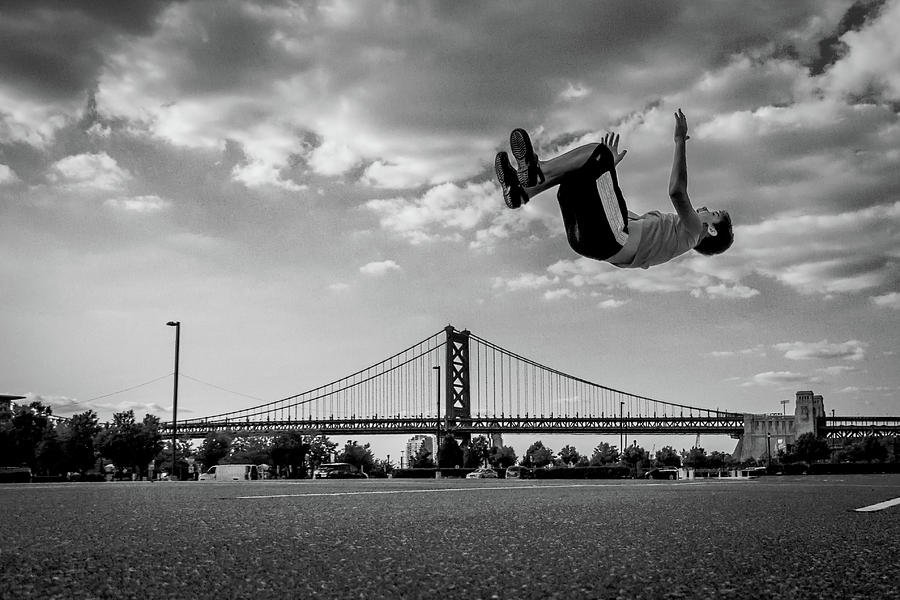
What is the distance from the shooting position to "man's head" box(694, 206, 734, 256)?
5020 millimetres

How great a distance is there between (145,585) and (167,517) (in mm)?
2636

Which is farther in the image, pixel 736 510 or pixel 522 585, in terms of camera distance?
pixel 736 510

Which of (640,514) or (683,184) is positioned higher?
(683,184)

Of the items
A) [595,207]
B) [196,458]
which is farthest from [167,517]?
[196,458]

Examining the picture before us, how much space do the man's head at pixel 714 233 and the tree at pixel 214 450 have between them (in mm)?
65861

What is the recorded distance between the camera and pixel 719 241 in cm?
518

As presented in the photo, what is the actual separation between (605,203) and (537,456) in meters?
92.7

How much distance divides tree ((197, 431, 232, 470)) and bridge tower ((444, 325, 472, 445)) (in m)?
29.3

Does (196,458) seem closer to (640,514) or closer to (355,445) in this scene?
(355,445)

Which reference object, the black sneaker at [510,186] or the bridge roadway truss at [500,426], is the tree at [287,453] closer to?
the bridge roadway truss at [500,426]

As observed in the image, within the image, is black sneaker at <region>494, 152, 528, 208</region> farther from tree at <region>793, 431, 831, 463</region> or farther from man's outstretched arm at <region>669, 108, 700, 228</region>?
tree at <region>793, 431, 831, 463</region>

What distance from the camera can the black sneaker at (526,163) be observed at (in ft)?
14.8

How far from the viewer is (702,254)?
5.34m

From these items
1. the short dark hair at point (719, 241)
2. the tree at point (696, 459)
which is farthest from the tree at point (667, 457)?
the short dark hair at point (719, 241)
